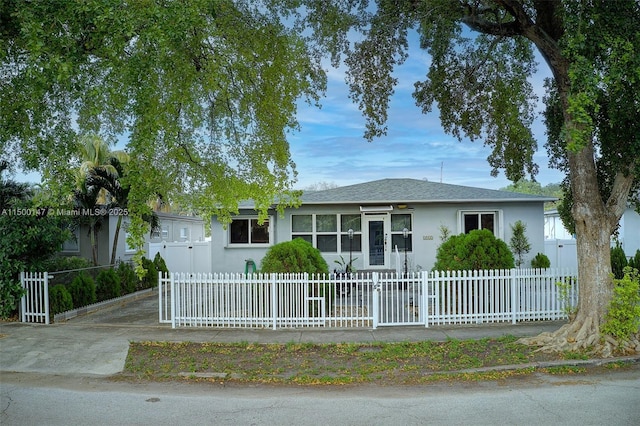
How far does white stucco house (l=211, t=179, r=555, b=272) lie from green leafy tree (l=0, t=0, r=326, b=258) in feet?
17.5

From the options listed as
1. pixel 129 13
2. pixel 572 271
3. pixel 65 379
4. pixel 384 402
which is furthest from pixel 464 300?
pixel 129 13

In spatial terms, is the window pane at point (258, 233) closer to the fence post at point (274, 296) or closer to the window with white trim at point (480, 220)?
the window with white trim at point (480, 220)

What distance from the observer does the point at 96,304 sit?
13.1 metres

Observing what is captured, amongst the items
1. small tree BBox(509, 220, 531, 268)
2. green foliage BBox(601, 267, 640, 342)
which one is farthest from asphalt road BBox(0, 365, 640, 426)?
small tree BBox(509, 220, 531, 268)

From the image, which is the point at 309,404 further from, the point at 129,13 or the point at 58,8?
the point at 58,8

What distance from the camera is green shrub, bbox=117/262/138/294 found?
15.2 meters

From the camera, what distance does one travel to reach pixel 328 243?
19.1 m

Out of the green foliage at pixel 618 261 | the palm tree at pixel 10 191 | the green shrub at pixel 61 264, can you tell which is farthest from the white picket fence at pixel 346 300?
the palm tree at pixel 10 191

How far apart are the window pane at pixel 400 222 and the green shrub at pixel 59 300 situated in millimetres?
11473

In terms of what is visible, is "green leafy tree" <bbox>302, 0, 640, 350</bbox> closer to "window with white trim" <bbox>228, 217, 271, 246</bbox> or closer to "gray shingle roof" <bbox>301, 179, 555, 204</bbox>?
"gray shingle roof" <bbox>301, 179, 555, 204</bbox>

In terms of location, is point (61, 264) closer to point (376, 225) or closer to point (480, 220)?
point (376, 225)

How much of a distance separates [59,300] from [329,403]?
809 centimetres

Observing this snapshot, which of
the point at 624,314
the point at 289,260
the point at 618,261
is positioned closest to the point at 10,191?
the point at 289,260

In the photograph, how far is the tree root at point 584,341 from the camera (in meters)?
Answer: 7.97
